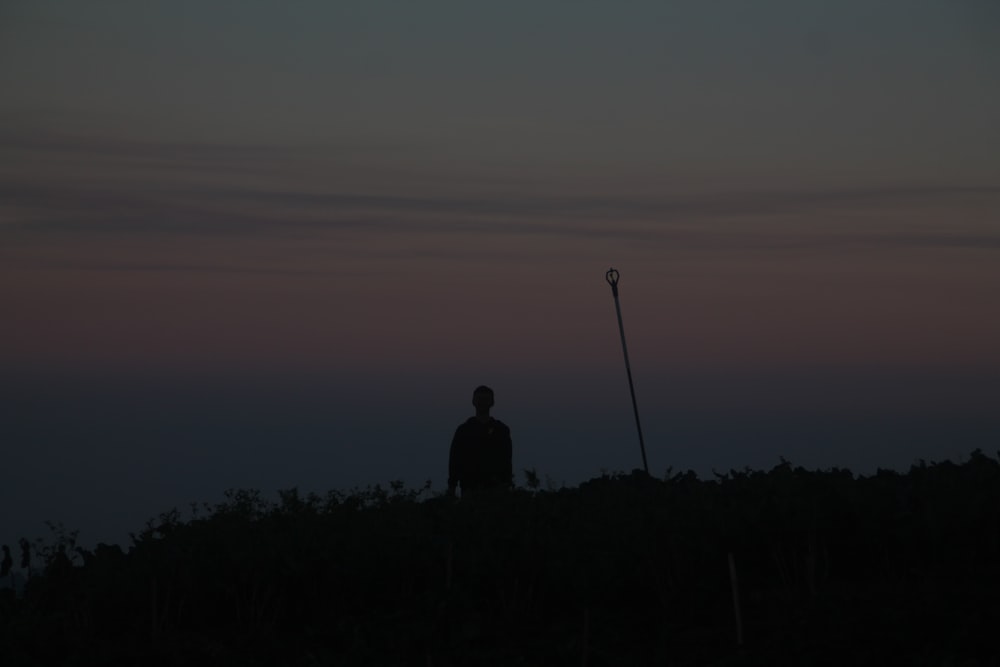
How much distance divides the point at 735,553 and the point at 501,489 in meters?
2.47

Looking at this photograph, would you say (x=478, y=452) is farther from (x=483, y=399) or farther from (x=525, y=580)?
(x=525, y=580)

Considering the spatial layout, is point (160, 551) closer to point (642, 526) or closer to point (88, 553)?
point (88, 553)

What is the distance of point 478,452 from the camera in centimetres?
1203

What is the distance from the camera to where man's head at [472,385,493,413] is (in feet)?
39.6

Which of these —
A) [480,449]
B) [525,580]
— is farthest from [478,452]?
[525,580]

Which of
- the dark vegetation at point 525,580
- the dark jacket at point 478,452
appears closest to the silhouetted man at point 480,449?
the dark jacket at point 478,452

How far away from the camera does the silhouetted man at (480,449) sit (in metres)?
12.0

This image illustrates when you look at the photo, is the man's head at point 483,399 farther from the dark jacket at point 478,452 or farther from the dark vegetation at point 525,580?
the dark vegetation at point 525,580

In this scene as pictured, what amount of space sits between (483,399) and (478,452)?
19.1 inches

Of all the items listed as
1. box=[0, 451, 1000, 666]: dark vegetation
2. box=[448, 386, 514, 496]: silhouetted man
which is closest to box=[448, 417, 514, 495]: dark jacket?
box=[448, 386, 514, 496]: silhouetted man

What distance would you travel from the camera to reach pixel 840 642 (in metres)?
5.99

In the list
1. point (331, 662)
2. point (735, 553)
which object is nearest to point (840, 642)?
point (735, 553)

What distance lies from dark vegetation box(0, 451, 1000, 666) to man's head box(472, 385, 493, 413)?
11.3ft

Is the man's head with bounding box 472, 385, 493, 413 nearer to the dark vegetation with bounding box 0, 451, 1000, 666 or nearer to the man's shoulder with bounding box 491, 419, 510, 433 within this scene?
the man's shoulder with bounding box 491, 419, 510, 433
